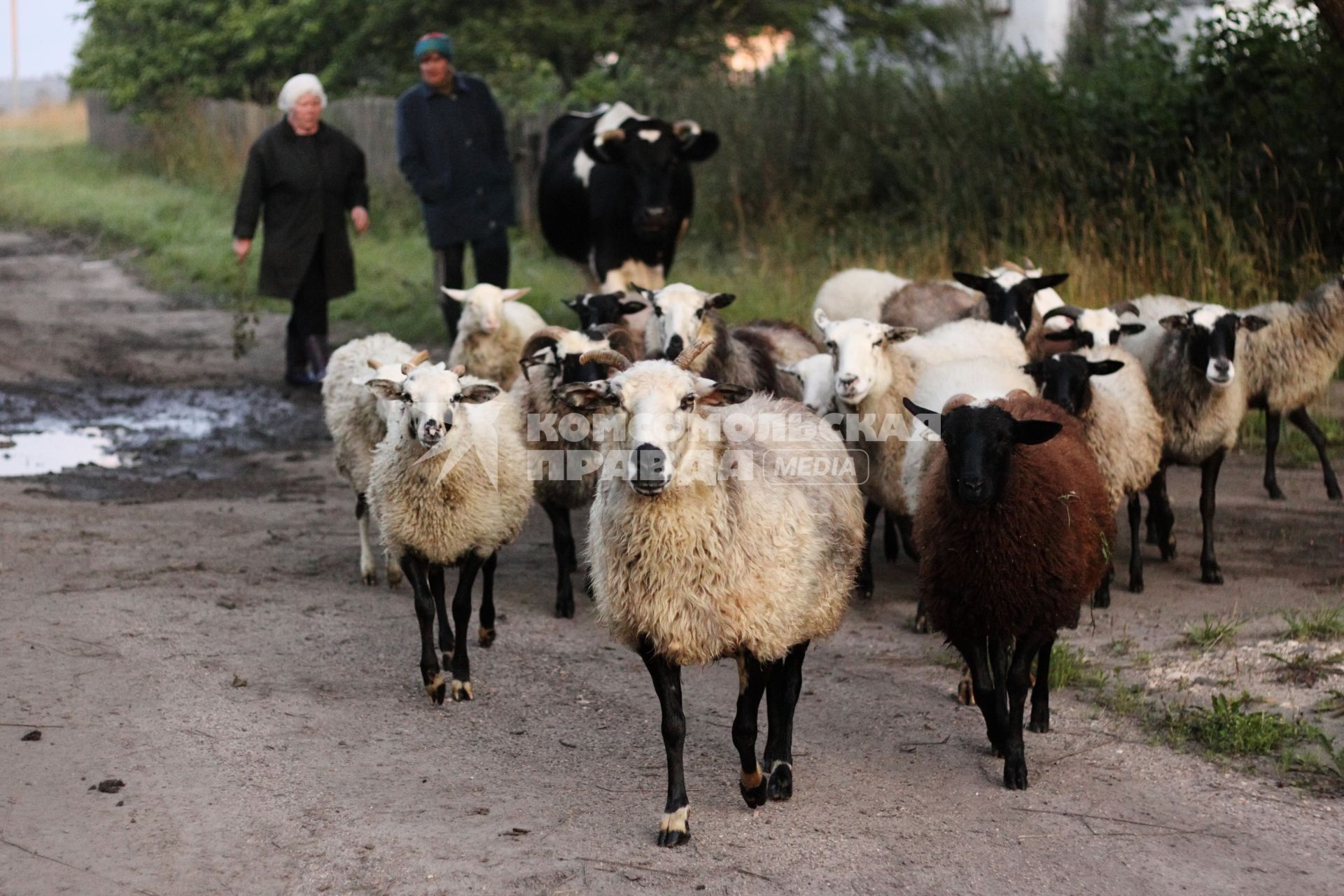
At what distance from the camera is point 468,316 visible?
898 centimetres

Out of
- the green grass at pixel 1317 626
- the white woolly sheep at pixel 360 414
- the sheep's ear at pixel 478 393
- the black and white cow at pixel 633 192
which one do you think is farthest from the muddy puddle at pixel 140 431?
the green grass at pixel 1317 626

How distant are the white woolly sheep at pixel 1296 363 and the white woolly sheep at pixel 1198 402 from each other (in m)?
1.07

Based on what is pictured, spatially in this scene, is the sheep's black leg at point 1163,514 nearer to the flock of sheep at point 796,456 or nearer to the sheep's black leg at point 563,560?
the flock of sheep at point 796,456

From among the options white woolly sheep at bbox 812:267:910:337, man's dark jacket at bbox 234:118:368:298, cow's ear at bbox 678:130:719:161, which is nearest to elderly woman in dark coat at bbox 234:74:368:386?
man's dark jacket at bbox 234:118:368:298

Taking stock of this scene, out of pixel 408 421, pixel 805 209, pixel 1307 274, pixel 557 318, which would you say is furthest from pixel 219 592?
pixel 805 209

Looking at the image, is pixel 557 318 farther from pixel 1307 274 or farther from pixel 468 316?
pixel 1307 274

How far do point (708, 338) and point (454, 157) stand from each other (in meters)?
4.44

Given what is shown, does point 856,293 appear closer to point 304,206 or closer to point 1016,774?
point 304,206

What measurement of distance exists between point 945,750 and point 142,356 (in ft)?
32.6

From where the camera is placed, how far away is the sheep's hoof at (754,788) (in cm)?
489

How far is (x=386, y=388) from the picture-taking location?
20.1ft

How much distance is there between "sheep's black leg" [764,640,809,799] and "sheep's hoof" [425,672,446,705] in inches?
55.8

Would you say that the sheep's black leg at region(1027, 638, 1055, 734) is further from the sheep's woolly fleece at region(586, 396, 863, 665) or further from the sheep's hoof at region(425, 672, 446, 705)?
the sheep's hoof at region(425, 672, 446, 705)

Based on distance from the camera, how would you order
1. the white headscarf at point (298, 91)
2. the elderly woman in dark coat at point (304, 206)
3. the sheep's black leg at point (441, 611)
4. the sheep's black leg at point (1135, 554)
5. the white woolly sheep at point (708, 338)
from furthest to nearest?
the elderly woman in dark coat at point (304, 206) → the white headscarf at point (298, 91) → the white woolly sheep at point (708, 338) → the sheep's black leg at point (1135, 554) → the sheep's black leg at point (441, 611)
